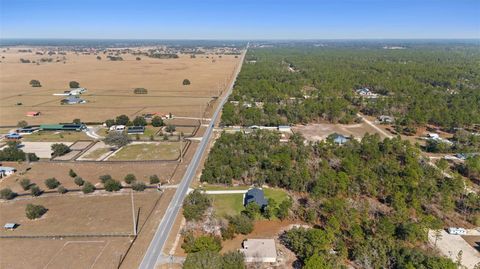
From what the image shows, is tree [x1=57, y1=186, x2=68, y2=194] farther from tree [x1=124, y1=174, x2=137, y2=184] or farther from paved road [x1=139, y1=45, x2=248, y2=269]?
paved road [x1=139, y1=45, x2=248, y2=269]

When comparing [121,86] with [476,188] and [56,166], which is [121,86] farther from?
[476,188]

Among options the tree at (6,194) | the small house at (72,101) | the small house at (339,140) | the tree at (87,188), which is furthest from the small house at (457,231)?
the small house at (72,101)

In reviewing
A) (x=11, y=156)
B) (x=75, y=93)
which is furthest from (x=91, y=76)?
(x=11, y=156)

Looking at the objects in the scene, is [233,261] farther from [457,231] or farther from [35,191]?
[35,191]

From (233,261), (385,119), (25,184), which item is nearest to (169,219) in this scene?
(233,261)

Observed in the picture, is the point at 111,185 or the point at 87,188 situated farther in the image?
the point at 111,185

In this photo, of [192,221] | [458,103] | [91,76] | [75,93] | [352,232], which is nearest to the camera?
[352,232]
